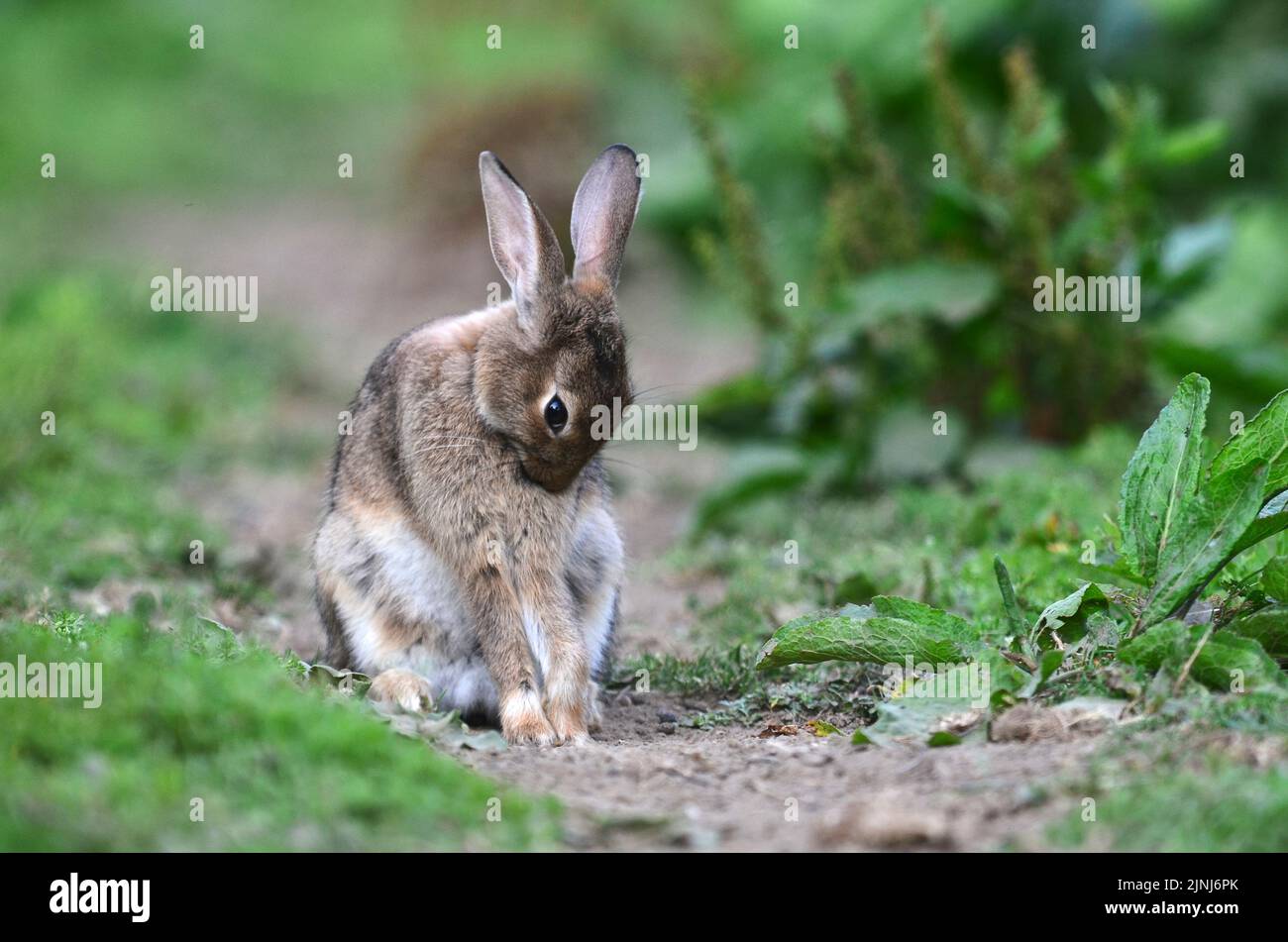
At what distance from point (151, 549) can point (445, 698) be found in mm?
2628

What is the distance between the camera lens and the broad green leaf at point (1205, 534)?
4586 millimetres

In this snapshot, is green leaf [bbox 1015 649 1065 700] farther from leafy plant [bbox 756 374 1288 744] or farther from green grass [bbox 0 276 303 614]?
green grass [bbox 0 276 303 614]

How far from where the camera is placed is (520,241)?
5.46 m

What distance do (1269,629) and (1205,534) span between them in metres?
0.34

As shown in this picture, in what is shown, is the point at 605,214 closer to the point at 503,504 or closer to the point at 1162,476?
the point at 503,504

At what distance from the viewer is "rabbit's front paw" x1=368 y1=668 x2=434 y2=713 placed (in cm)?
516

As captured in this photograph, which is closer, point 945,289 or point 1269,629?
point 1269,629

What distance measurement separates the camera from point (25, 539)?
7105 millimetres

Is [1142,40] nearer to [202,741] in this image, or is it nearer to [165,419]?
[165,419]

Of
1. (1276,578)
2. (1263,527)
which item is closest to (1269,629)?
(1276,578)

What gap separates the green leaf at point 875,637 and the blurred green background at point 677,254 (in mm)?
1008

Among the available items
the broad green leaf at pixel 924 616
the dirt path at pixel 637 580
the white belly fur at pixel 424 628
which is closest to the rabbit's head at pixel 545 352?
the white belly fur at pixel 424 628
